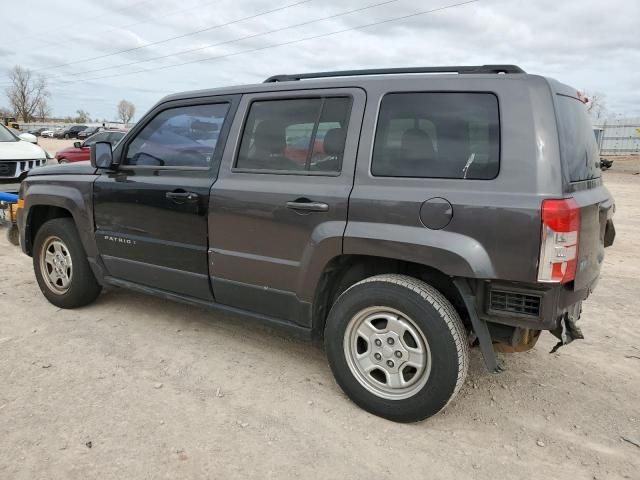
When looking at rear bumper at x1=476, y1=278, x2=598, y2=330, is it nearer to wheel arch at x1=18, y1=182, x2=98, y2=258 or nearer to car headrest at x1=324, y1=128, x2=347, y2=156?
car headrest at x1=324, y1=128, x2=347, y2=156

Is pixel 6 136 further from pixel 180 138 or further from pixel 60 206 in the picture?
pixel 180 138

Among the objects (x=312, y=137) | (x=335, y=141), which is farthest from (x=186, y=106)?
(x=335, y=141)

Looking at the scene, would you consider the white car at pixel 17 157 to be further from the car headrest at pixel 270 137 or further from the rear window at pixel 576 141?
the rear window at pixel 576 141

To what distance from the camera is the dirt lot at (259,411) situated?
247 centimetres

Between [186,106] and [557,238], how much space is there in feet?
8.91

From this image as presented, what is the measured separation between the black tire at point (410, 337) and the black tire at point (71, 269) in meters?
2.48

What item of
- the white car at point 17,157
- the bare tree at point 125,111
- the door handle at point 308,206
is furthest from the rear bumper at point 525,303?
the bare tree at point 125,111

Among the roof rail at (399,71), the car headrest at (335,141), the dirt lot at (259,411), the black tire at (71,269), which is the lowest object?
the dirt lot at (259,411)

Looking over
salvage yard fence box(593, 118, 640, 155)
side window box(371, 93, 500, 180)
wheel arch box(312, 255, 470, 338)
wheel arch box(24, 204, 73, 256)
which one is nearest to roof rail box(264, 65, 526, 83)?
side window box(371, 93, 500, 180)

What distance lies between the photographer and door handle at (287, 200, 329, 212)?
294 cm

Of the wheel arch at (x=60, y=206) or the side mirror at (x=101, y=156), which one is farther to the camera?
the wheel arch at (x=60, y=206)

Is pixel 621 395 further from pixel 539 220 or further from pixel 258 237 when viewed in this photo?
pixel 258 237

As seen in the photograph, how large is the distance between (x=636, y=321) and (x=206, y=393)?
146 inches

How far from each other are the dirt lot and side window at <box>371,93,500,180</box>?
1.43 m
